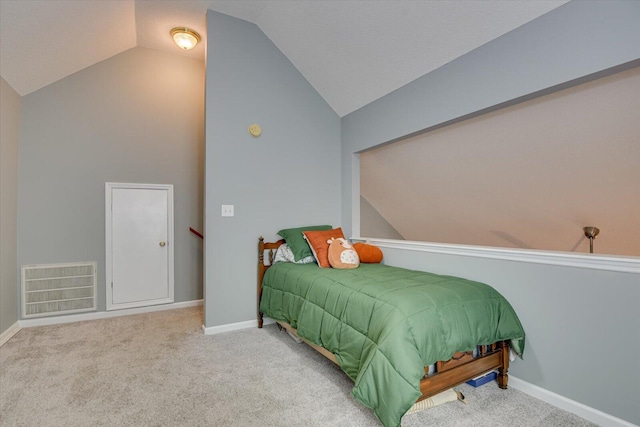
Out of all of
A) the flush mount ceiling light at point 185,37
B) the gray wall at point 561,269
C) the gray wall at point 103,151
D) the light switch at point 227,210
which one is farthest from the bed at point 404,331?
the flush mount ceiling light at point 185,37

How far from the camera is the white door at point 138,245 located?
11.1 ft

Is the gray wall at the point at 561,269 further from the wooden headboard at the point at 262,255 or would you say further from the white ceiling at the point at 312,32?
the wooden headboard at the point at 262,255

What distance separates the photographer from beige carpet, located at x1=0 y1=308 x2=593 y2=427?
1.65 meters

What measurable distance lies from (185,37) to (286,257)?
2574mm

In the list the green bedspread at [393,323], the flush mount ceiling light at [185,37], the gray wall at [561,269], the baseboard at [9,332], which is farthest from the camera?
the flush mount ceiling light at [185,37]

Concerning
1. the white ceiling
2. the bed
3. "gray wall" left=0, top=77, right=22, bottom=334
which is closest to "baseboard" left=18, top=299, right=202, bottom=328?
"gray wall" left=0, top=77, right=22, bottom=334

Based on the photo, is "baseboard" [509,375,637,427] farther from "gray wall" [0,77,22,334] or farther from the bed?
"gray wall" [0,77,22,334]

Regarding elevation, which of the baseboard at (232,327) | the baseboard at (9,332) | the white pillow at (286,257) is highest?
the white pillow at (286,257)

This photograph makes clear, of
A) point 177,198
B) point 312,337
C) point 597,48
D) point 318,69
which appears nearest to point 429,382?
point 312,337

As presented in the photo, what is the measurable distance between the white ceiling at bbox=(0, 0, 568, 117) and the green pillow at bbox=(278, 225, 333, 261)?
5.08 ft

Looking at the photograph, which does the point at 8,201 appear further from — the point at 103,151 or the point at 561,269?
the point at 561,269

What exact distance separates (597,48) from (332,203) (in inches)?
99.3

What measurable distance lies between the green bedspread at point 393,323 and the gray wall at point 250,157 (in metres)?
0.94

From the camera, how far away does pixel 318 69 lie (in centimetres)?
326
